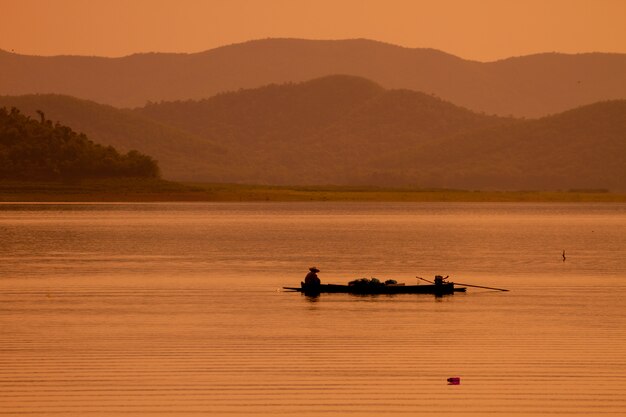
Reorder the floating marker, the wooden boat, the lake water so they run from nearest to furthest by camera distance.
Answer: the lake water → the floating marker → the wooden boat

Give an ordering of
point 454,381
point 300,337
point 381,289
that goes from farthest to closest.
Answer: point 381,289, point 300,337, point 454,381

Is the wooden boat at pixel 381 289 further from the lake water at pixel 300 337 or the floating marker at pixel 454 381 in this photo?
the floating marker at pixel 454 381

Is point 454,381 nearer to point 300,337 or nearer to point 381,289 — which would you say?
point 300,337

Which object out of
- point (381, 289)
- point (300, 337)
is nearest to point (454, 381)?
point (300, 337)

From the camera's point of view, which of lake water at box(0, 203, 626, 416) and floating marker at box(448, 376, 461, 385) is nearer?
lake water at box(0, 203, 626, 416)

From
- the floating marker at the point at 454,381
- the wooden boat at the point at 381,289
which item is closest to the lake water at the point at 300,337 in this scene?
the floating marker at the point at 454,381

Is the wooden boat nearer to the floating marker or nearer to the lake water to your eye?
the lake water

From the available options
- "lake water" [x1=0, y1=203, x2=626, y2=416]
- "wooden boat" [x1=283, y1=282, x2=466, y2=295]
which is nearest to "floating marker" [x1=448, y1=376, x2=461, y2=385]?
"lake water" [x1=0, y1=203, x2=626, y2=416]

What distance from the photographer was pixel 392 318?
50.8m

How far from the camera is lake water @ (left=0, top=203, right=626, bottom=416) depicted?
32938mm

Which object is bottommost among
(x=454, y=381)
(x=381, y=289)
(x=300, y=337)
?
(x=454, y=381)

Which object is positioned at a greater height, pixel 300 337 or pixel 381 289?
pixel 381 289

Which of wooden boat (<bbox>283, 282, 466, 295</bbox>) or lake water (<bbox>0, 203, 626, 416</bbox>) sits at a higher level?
wooden boat (<bbox>283, 282, 466, 295</bbox>)

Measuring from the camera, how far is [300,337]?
4456cm
